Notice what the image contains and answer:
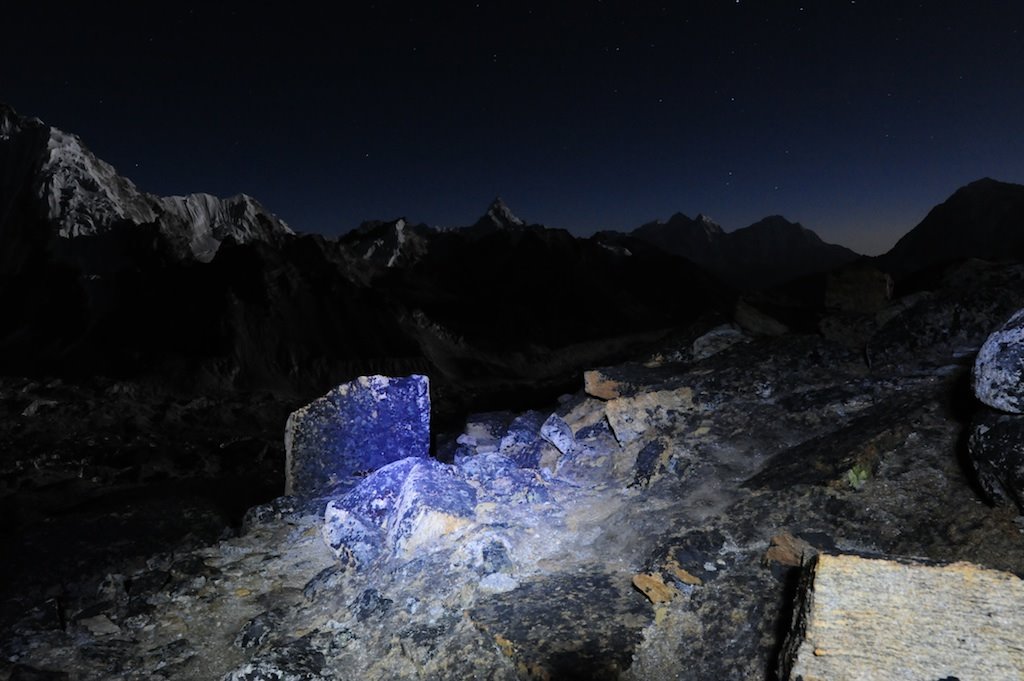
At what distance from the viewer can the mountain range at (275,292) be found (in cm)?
2869

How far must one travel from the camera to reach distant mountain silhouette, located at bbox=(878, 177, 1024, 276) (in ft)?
137

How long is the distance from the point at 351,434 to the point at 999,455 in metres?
5.58

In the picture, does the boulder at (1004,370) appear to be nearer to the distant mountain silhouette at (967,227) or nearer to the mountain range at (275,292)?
the mountain range at (275,292)

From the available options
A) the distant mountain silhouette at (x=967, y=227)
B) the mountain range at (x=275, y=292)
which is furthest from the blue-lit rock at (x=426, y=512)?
the distant mountain silhouette at (x=967, y=227)

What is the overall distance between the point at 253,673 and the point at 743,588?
9.58 feet

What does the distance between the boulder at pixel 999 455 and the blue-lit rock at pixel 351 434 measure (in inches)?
198

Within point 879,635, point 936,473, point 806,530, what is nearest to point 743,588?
point 806,530

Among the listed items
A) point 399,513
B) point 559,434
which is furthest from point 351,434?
point 559,434

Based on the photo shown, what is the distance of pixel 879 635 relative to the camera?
7.05ft

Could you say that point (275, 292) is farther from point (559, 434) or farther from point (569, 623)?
point (569, 623)

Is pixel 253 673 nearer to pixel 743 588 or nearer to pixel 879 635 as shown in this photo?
pixel 743 588

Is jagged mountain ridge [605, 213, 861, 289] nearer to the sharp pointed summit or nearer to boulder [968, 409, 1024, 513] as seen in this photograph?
the sharp pointed summit

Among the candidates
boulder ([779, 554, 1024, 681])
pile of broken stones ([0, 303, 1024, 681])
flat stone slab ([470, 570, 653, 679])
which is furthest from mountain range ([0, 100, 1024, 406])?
boulder ([779, 554, 1024, 681])

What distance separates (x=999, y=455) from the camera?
10.5ft
